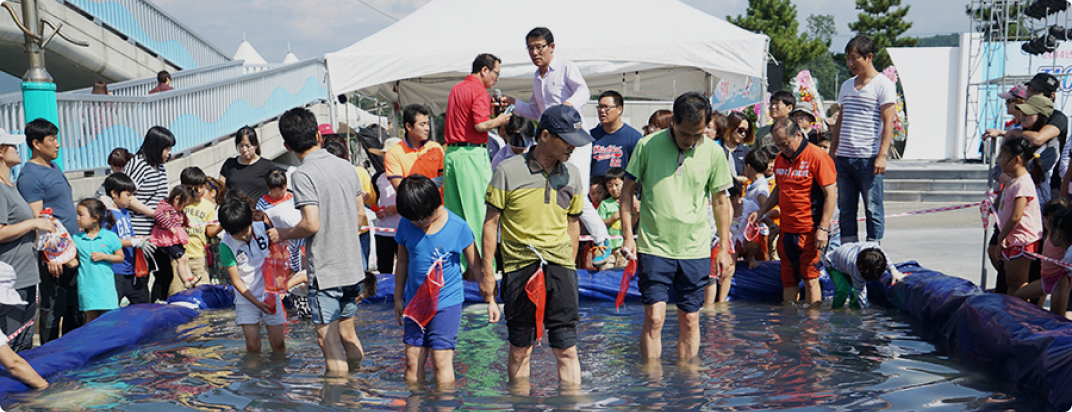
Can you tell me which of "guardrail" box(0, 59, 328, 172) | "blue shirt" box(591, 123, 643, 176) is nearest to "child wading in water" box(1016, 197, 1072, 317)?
"blue shirt" box(591, 123, 643, 176)

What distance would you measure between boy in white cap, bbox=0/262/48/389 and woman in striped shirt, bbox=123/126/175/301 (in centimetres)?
252

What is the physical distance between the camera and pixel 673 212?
499 centimetres

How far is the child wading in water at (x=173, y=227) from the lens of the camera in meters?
7.14

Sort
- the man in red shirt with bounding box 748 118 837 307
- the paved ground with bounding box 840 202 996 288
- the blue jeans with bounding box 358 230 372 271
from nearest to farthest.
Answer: the man in red shirt with bounding box 748 118 837 307
the blue jeans with bounding box 358 230 372 271
the paved ground with bounding box 840 202 996 288

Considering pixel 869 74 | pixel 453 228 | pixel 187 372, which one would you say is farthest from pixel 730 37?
pixel 187 372

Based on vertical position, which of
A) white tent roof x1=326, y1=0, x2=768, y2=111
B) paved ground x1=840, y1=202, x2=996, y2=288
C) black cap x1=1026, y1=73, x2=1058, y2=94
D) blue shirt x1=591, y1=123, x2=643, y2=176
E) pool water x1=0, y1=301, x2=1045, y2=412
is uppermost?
white tent roof x1=326, y1=0, x2=768, y2=111

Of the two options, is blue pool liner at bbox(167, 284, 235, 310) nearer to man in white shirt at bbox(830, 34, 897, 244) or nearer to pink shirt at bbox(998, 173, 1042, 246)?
man in white shirt at bbox(830, 34, 897, 244)

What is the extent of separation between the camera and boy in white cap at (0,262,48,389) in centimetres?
434

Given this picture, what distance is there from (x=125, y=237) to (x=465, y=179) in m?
2.86

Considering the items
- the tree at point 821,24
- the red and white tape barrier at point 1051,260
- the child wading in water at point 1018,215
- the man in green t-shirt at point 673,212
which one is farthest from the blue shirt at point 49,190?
the tree at point 821,24

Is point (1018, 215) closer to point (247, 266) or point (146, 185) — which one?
point (247, 266)

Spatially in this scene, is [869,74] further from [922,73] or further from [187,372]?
[922,73]

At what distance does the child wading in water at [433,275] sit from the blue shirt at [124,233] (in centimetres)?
345

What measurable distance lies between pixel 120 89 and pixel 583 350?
1167 centimetres
